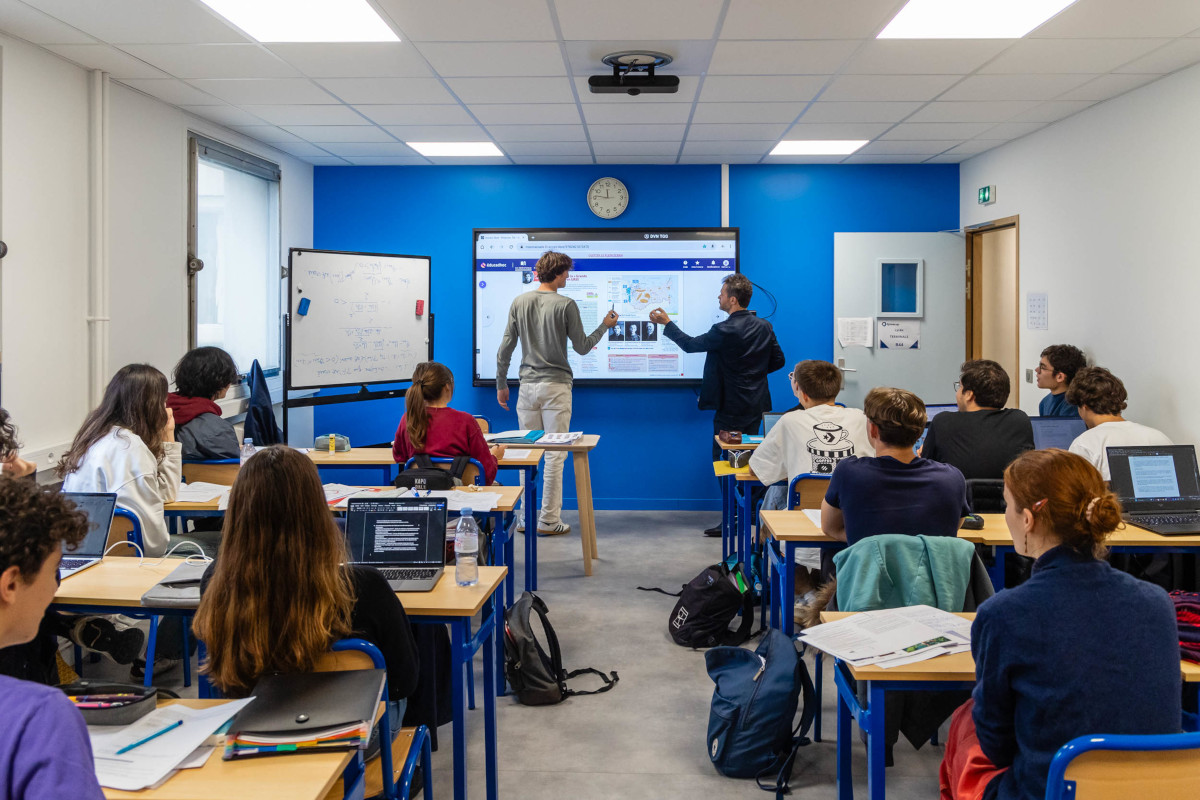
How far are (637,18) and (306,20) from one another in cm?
128

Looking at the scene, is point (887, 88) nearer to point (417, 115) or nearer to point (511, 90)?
point (511, 90)

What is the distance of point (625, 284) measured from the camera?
267 inches

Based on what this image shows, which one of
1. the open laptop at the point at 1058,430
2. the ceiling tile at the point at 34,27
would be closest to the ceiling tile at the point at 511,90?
the ceiling tile at the point at 34,27

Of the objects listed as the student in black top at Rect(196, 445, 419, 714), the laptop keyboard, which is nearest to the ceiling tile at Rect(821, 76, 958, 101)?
the laptop keyboard

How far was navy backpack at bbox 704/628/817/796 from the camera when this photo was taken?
2754mm

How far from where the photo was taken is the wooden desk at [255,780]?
1373 millimetres

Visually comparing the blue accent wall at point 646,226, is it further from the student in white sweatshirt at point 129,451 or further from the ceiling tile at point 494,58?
the student in white sweatshirt at point 129,451

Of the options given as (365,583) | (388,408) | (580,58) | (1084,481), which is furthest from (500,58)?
(388,408)

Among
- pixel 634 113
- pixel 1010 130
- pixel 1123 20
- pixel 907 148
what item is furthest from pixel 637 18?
pixel 907 148

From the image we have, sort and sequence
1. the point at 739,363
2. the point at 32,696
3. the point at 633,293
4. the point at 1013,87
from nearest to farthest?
the point at 32,696 → the point at 1013,87 → the point at 739,363 → the point at 633,293

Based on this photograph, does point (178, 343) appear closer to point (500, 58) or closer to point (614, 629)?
point (500, 58)

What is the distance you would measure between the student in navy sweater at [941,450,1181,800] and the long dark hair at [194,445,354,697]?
1.28 meters

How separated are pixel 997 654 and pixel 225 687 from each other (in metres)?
1.50

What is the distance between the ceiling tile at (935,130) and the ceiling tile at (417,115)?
2622 millimetres
